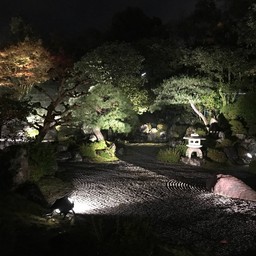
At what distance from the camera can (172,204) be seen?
9.98m

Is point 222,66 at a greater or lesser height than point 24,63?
greater

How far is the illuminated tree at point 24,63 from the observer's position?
1927 centimetres

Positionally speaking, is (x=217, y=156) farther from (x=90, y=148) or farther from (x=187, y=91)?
(x=90, y=148)

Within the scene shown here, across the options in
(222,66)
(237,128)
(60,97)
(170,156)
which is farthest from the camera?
(222,66)

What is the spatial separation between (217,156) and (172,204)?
26.9 ft

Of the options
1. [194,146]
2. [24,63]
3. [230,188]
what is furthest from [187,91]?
[230,188]

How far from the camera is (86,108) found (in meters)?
19.2

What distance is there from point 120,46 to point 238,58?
23.8 feet

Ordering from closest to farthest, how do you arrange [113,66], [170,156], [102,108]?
1. [170,156]
2. [102,108]
3. [113,66]

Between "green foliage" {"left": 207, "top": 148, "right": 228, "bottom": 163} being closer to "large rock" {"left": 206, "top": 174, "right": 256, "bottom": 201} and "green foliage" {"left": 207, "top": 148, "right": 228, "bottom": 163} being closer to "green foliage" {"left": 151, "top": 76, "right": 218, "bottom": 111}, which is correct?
"green foliage" {"left": 151, "top": 76, "right": 218, "bottom": 111}

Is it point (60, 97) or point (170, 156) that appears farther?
point (170, 156)

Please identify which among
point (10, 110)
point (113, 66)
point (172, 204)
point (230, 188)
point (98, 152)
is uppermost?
point (113, 66)

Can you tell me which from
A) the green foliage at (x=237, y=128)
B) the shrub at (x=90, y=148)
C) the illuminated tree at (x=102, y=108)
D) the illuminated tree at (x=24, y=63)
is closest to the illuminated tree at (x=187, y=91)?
the green foliage at (x=237, y=128)

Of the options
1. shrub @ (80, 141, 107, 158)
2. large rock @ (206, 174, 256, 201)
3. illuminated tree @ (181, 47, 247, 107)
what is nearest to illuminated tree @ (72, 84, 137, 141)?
shrub @ (80, 141, 107, 158)
